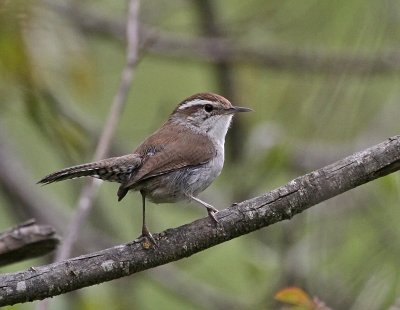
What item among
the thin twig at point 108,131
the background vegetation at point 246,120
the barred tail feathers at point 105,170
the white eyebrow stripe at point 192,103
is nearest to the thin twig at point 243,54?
the background vegetation at point 246,120

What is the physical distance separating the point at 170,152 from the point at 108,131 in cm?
41

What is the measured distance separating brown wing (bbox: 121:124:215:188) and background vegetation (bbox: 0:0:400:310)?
604 mm

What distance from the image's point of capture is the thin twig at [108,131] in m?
4.50

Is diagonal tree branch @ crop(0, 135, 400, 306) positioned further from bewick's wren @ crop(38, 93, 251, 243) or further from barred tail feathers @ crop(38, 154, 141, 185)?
barred tail feathers @ crop(38, 154, 141, 185)

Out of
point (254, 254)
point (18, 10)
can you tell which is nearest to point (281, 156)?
point (254, 254)

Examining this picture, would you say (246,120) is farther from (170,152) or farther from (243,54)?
(170,152)

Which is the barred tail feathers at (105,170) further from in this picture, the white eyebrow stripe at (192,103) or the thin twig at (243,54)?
the thin twig at (243,54)

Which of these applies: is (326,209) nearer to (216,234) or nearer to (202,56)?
(202,56)

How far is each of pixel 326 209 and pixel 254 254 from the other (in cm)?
82

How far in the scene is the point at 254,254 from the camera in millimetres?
6641

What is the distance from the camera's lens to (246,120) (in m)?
8.46

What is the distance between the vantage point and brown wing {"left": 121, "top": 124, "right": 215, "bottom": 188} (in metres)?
4.68

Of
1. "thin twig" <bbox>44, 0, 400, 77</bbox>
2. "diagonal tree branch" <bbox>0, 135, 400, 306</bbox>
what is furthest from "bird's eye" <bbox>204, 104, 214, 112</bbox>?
"diagonal tree branch" <bbox>0, 135, 400, 306</bbox>

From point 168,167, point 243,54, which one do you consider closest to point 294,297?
point 168,167
